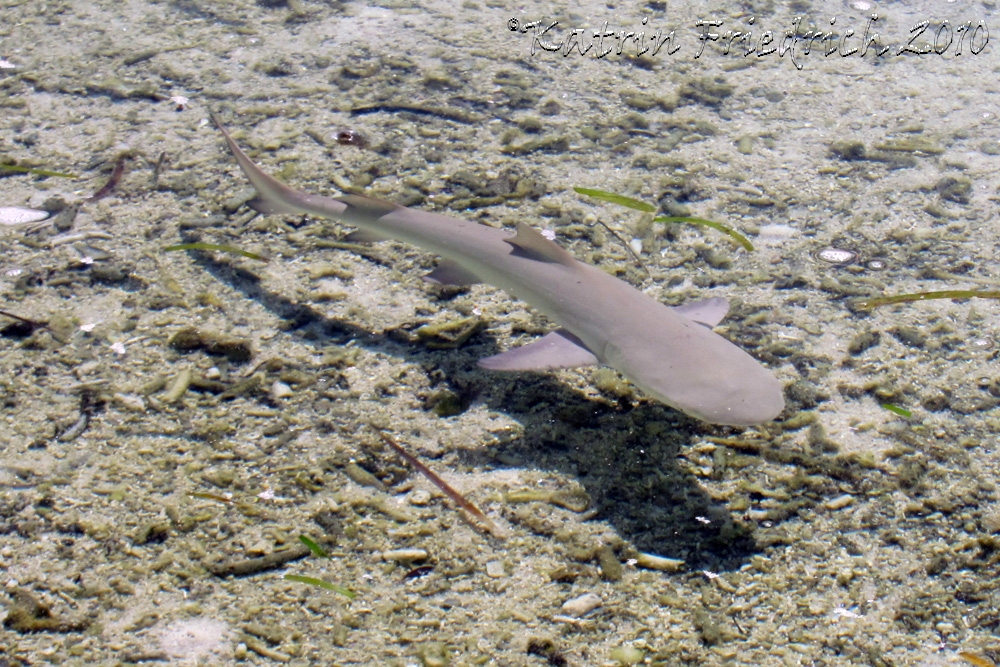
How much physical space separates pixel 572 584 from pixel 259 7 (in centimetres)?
613

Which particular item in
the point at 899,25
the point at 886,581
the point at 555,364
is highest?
the point at 899,25

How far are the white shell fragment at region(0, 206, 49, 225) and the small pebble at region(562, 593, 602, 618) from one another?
158 inches

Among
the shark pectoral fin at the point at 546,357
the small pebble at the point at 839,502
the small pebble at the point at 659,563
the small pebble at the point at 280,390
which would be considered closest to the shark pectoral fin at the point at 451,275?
the shark pectoral fin at the point at 546,357

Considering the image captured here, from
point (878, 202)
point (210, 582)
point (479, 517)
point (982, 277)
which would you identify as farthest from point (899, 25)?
point (210, 582)

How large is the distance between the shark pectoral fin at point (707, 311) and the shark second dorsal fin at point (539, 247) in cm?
58

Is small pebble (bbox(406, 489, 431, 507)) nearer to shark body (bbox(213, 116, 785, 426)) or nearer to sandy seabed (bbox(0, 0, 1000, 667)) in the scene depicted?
sandy seabed (bbox(0, 0, 1000, 667))

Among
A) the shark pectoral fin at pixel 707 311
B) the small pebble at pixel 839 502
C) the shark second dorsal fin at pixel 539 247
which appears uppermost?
the shark second dorsal fin at pixel 539 247

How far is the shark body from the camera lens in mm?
3070

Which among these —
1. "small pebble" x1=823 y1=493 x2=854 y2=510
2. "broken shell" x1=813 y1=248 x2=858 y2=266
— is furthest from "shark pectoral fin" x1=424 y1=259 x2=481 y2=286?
"broken shell" x1=813 y1=248 x2=858 y2=266

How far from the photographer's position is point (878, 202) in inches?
198

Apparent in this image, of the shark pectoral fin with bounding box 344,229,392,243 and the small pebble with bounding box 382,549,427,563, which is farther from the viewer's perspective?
the shark pectoral fin with bounding box 344,229,392,243

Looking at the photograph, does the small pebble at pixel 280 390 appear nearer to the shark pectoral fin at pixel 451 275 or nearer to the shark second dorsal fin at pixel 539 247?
the shark pectoral fin at pixel 451 275

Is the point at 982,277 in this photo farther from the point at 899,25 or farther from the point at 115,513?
the point at 115,513

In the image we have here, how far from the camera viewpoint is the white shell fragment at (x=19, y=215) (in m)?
4.97
